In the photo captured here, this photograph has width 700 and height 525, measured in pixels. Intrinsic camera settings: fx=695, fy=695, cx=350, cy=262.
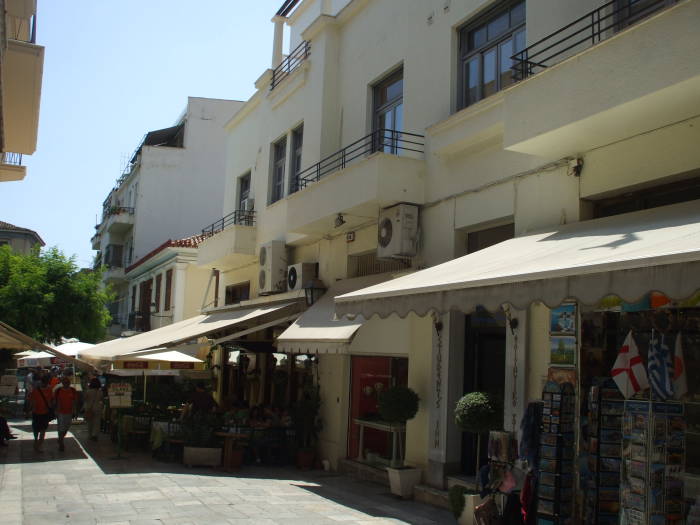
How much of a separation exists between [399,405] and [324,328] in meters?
1.98

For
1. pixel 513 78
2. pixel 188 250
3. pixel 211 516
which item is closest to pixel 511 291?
pixel 513 78

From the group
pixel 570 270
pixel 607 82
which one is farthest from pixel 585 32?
pixel 570 270

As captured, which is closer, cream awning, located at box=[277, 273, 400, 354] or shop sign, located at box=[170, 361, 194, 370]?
cream awning, located at box=[277, 273, 400, 354]

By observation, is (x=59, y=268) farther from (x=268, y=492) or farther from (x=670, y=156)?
(x=670, y=156)

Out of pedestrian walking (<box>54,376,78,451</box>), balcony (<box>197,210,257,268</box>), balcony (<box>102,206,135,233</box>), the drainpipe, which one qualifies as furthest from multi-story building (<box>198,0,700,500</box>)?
balcony (<box>102,206,135,233</box>)

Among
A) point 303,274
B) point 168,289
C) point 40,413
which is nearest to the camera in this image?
point 40,413

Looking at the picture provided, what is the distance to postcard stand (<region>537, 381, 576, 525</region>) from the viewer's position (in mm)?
7012

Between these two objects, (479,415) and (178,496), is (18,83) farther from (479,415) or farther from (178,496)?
(479,415)

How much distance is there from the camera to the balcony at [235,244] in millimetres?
17688

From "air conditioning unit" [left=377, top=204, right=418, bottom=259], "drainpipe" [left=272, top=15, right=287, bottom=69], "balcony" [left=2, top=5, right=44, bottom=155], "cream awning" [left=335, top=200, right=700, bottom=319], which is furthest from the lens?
"drainpipe" [left=272, top=15, right=287, bottom=69]

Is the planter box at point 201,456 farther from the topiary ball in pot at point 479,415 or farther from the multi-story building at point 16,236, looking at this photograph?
the multi-story building at point 16,236

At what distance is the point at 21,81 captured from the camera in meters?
11.8

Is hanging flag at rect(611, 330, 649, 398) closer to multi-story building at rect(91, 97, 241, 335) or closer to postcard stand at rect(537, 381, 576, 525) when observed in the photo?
postcard stand at rect(537, 381, 576, 525)

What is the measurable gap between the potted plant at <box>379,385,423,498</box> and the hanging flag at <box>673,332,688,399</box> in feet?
14.4
